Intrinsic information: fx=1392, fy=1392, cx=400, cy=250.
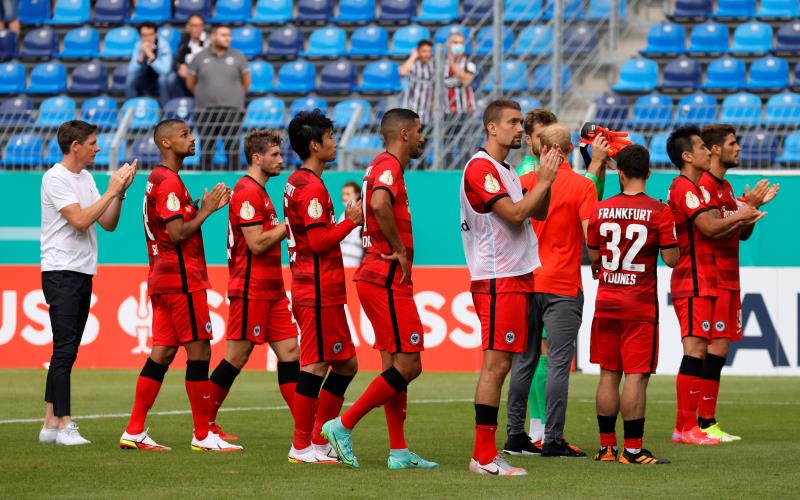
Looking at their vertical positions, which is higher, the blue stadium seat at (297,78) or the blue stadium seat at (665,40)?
the blue stadium seat at (665,40)

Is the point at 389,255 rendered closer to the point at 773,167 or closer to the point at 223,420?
the point at 223,420

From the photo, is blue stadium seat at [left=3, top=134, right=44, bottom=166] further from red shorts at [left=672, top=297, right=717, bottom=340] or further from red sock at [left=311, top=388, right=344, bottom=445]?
red shorts at [left=672, top=297, right=717, bottom=340]

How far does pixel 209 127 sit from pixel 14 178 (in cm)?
293

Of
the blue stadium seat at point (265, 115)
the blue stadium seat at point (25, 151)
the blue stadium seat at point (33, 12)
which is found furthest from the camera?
the blue stadium seat at point (33, 12)

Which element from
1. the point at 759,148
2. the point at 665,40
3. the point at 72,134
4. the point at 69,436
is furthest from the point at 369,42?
the point at 69,436

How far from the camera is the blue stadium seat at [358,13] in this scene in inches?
912

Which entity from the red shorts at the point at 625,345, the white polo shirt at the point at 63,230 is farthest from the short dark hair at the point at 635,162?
the white polo shirt at the point at 63,230

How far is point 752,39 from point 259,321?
44.0 ft

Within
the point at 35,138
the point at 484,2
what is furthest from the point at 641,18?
the point at 35,138

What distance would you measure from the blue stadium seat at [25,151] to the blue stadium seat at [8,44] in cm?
453

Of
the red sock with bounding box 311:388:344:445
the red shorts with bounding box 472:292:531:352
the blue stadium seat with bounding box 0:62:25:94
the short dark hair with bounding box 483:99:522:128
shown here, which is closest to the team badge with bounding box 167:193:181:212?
the red sock with bounding box 311:388:344:445

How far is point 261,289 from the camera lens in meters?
9.62

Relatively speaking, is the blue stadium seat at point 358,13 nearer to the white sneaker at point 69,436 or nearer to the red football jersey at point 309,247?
the white sneaker at point 69,436

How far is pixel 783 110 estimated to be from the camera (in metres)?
18.5
